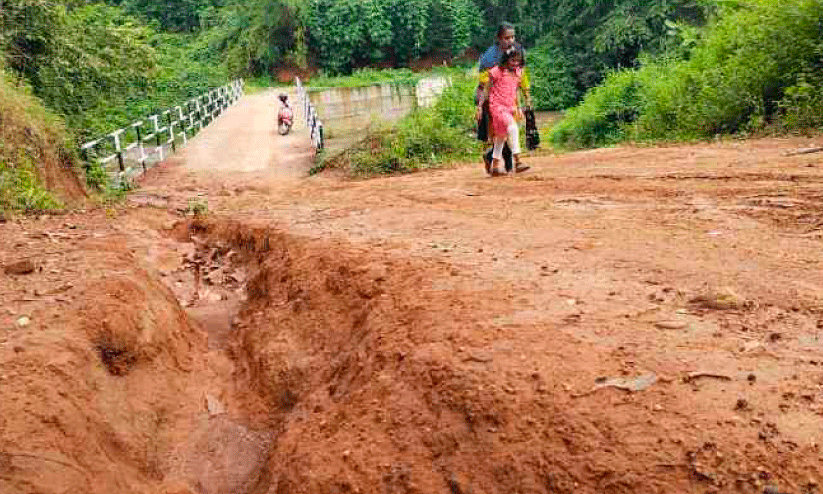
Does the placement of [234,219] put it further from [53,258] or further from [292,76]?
[292,76]

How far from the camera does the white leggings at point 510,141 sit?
9.06 meters

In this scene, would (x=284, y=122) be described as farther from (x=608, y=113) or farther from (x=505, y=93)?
(x=505, y=93)

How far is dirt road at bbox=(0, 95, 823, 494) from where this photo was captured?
10.1ft

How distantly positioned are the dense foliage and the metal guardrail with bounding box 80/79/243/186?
29.9ft

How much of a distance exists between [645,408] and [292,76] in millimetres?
46335

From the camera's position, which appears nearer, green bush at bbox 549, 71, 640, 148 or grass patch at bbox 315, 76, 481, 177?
grass patch at bbox 315, 76, 481, 177

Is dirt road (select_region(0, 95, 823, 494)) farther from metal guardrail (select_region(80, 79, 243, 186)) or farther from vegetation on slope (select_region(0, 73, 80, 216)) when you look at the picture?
metal guardrail (select_region(80, 79, 243, 186))

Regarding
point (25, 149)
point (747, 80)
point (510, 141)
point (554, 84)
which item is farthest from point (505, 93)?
point (554, 84)

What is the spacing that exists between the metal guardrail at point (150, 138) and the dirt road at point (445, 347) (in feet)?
21.1

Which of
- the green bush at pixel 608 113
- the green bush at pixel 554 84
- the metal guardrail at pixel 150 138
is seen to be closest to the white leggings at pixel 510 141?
the metal guardrail at pixel 150 138

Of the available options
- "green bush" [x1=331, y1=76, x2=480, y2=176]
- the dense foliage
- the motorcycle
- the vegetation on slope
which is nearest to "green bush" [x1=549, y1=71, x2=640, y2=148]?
the dense foliage

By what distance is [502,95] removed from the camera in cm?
896

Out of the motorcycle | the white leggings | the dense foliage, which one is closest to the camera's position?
the white leggings

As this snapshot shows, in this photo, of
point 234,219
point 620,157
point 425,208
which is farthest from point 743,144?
point 234,219
